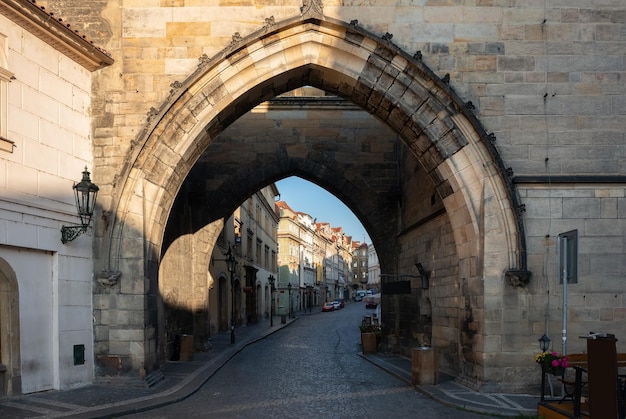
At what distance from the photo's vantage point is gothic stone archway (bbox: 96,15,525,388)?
1113 cm

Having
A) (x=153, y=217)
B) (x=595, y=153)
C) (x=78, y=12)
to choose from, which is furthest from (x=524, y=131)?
(x=78, y=12)

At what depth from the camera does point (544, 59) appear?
11.4 metres

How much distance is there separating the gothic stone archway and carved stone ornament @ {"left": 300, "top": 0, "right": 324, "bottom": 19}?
61mm

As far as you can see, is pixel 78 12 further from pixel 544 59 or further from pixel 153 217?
pixel 544 59

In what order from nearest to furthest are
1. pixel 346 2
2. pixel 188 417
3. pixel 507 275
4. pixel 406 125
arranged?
pixel 188 417, pixel 507 275, pixel 346 2, pixel 406 125

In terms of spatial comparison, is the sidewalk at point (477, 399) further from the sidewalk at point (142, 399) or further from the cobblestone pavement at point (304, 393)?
the cobblestone pavement at point (304, 393)

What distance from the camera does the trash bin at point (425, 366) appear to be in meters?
11.0

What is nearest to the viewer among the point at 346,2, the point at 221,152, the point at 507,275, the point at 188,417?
the point at 188,417

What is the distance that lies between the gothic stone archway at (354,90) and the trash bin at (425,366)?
714 mm

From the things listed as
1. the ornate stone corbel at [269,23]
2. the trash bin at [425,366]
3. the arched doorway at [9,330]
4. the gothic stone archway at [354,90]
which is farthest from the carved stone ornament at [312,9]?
the arched doorway at [9,330]

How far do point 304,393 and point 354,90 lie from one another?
243 inches

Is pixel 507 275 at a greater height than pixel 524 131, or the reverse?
pixel 524 131

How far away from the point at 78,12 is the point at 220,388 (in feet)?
25.9

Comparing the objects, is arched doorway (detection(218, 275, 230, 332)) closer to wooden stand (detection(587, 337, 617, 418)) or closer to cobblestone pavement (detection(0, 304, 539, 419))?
cobblestone pavement (detection(0, 304, 539, 419))
